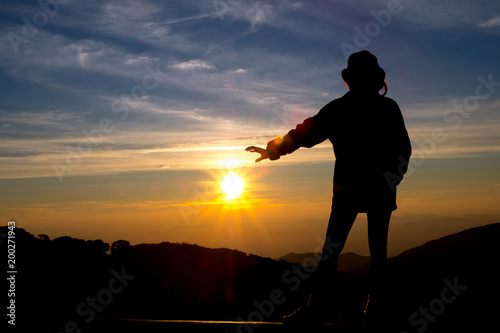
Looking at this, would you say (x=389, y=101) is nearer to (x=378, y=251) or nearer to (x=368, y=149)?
(x=368, y=149)

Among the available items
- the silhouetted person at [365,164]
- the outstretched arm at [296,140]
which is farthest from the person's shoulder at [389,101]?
the outstretched arm at [296,140]

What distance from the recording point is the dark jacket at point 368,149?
4.07 m

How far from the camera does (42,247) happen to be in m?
21.8

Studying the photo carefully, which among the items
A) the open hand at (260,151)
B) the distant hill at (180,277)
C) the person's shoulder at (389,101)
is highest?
the person's shoulder at (389,101)

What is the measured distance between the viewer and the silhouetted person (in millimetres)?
Result: 4066

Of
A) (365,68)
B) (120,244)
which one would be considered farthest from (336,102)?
(120,244)

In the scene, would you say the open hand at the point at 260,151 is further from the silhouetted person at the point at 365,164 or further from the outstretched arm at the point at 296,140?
the silhouetted person at the point at 365,164

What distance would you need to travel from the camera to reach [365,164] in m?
4.07

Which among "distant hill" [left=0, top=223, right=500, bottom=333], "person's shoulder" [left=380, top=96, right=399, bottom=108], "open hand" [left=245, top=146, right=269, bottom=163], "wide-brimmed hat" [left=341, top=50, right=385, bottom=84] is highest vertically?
"wide-brimmed hat" [left=341, top=50, right=385, bottom=84]

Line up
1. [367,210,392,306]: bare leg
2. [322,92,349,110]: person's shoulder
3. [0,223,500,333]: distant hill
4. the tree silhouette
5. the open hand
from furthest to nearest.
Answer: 1. the tree silhouette
2. [0,223,500,333]: distant hill
3. the open hand
4. [322,92,349,110]: person's shoulder
5. [367,210,392,306]: bare leg

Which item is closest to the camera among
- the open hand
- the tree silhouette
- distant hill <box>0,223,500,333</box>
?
the open hand

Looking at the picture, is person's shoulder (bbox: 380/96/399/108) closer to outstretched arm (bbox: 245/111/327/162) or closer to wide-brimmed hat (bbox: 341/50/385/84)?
wide-brimmed hat (bbox: 341/50/385/84)

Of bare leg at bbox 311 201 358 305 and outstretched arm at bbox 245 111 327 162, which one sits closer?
bare leg at bbox 311 201 358 305

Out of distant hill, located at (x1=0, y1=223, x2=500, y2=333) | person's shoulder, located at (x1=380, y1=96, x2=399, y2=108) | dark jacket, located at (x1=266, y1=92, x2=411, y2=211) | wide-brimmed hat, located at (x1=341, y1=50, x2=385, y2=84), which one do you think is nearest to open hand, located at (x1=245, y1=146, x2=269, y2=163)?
dark jacket, located at (x1=266, y1=92, x2=411, y2=211)
